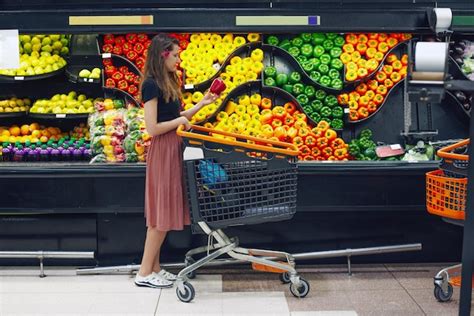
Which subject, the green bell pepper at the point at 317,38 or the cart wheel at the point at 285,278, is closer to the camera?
the cart wheel at the point at 285,278

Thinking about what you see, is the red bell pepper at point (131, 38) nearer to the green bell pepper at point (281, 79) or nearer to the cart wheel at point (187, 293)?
the green bell pepper at point (281, 79)

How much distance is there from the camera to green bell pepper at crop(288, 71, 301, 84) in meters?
6.04

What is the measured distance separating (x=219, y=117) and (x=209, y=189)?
150 cm

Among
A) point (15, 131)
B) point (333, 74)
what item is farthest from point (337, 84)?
point (15, 131)

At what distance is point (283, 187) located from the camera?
475cm

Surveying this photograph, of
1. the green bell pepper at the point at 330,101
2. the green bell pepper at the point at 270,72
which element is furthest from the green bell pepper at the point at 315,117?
the green bell pepper at the point at 270,72

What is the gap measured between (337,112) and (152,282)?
83.1 inches

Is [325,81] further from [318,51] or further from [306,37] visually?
[306,37]

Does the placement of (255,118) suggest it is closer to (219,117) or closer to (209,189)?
(219,117)

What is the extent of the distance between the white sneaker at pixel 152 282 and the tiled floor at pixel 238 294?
44 mm

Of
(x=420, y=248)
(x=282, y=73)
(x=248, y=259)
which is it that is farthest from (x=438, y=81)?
(x=282, y=73)

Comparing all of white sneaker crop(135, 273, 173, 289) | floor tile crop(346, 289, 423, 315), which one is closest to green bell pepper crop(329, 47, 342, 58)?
floor tile crop(346, 289, 423, 315)

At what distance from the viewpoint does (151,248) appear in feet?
16.6

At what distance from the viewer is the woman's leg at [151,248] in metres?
5.03
